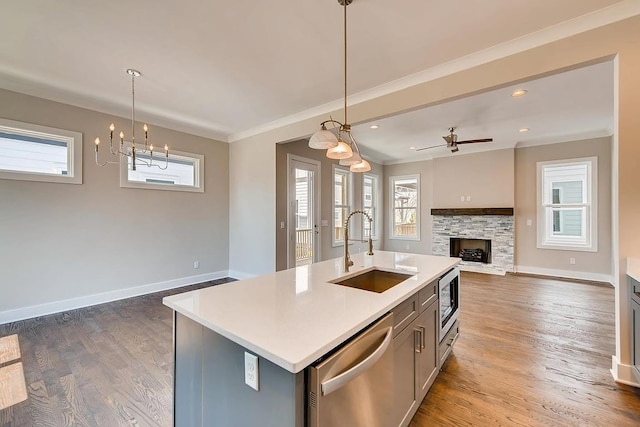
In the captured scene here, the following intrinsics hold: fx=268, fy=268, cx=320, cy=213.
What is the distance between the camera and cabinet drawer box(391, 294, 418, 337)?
1.37m

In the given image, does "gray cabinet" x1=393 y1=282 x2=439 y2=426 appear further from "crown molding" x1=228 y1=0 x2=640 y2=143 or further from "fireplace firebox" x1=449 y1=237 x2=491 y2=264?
"fireplace firebox" x1=449 y1=237 x2=491 y2=264

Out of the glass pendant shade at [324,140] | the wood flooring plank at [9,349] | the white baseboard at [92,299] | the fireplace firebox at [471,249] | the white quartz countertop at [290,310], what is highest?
the glass pendant shade at [324,140]

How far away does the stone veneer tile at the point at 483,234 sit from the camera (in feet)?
19.2

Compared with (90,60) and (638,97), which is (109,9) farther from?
(638,97)

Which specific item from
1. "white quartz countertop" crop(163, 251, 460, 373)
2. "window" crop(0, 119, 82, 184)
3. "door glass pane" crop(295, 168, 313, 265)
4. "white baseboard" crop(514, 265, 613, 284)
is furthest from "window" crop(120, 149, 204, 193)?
"white baseboard" crop(514, 265, 613, 284)

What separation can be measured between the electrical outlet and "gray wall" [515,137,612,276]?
22.2ft

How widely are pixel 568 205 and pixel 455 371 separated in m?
5.25

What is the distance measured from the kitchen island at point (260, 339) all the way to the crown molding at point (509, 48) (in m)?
2.27

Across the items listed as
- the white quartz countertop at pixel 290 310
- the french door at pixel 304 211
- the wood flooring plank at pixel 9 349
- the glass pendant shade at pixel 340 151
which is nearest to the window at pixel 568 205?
the french door at pixel 304 211

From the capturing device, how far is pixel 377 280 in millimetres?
2203

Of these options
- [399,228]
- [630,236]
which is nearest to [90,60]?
[630,236]

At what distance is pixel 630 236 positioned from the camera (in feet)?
6.53

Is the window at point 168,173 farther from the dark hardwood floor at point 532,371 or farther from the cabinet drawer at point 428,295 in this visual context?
the dark hardwood floor at point 532,371

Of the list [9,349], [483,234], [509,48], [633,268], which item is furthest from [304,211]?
[633,268]
